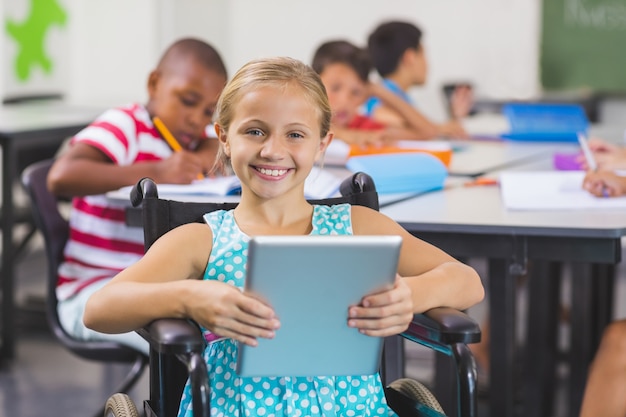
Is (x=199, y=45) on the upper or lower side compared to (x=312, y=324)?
upper

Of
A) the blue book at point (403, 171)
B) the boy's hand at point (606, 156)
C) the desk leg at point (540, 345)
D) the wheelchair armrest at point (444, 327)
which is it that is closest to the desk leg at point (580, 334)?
the desk leg at point (540, 345)

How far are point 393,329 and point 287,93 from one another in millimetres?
356

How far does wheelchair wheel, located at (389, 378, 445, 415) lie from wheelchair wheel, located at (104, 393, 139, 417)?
0.39m

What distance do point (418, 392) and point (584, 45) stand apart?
458 centimetres

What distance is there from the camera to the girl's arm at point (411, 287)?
49.4 inches

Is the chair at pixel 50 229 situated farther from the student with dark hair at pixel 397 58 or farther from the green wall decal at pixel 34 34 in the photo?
the green wall decal at pixel 34 34

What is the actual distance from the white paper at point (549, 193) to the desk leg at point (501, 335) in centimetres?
14

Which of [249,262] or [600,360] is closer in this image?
[249,262]

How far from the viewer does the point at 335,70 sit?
130 inches

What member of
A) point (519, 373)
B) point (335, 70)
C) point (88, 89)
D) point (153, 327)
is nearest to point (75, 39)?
point (88, 89)

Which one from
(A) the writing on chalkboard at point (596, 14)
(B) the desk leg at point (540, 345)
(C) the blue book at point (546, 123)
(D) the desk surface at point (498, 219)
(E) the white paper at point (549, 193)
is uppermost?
(A) the writing on chalkboard at point (596, 14)

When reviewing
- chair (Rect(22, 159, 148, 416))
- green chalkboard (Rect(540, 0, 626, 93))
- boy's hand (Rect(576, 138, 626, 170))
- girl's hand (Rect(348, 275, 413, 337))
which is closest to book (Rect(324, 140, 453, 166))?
boy's hand (Rect(576, 138, 626, 170))

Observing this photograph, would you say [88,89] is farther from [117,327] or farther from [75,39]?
[117,327]

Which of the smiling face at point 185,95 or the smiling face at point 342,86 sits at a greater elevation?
the smiling face at point 342,86
